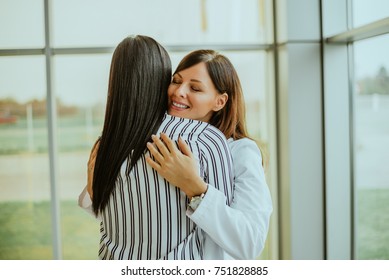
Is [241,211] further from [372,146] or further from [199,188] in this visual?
[372,146]

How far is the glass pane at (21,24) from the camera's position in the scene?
2695mm

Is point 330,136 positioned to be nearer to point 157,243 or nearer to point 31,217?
point 157,243

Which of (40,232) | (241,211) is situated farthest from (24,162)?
(241,211)

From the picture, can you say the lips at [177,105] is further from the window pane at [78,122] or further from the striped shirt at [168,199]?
the window pane at [78,122]

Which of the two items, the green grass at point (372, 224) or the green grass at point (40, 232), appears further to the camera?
the green grass at point (40, 232)

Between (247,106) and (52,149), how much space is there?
41.7 inches

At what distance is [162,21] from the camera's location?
273 cm

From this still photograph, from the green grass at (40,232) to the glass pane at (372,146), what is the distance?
141cm

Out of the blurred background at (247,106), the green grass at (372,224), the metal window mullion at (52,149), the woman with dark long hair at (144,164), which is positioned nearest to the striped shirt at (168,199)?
the woman with dark long hair at (144,164)

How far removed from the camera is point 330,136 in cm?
282

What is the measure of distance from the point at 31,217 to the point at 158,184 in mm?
1467

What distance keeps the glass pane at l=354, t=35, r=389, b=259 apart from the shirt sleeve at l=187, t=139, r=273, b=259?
41.2 inches

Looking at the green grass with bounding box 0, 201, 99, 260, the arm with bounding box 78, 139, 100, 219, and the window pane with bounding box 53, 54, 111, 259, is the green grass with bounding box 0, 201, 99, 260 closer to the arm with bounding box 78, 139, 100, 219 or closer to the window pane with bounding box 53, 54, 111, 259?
the window pane with bounding box 53, 54, 111, 259

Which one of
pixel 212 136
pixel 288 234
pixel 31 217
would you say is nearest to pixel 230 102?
pixel 212 136
